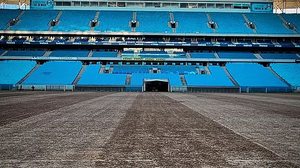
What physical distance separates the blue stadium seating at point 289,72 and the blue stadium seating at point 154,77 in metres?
17.8

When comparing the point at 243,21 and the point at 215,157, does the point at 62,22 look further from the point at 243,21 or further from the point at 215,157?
the point at 215,157

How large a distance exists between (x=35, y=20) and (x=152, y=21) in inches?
929

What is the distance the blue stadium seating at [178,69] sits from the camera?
57219 millimetres

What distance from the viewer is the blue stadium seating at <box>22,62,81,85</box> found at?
52156 mm

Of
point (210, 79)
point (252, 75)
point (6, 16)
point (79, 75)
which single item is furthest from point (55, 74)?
point (252, 75)

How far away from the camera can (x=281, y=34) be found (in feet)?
211

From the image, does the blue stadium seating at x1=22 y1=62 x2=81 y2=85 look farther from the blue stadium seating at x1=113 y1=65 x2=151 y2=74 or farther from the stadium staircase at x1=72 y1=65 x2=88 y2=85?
the blue stadium seating at x1=113 y1=65 x2=151 y2=74

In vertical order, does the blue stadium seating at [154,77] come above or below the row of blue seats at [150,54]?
below

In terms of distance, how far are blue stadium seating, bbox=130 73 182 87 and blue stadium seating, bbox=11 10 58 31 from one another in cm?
2260

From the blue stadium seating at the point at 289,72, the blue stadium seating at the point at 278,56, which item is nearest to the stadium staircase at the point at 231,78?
the blue stadium seating at the point at 289,72

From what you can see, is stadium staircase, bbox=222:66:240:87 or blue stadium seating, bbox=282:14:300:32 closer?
stadium staircase, bbox=222:66:240:87

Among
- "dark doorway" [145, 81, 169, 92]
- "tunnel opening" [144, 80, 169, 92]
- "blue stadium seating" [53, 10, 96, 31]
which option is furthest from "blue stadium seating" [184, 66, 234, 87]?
"blue stadium seating" [53, 10, 96, 31]

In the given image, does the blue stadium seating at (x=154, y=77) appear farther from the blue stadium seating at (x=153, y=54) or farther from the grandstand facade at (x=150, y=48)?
the blue stadium seating at (x=153, y=54)

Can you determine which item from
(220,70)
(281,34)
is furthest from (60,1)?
(281,34)
